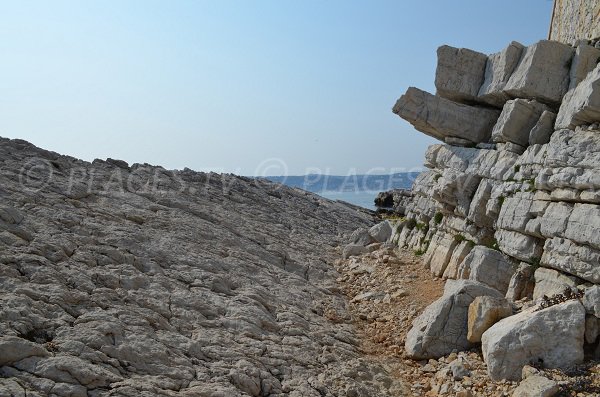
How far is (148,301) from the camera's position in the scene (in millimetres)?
11500

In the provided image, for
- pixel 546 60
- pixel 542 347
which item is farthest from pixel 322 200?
pixel 542 347

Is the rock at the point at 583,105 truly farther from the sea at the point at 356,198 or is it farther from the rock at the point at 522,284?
the sea at the point at 356,198

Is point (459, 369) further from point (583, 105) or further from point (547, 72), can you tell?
point (547, 72)

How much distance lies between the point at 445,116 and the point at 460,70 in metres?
1.86

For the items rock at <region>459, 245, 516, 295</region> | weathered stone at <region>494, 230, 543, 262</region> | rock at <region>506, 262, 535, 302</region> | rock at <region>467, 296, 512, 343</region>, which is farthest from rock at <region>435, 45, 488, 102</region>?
rock at <region>467, 296, 512, 343</region>

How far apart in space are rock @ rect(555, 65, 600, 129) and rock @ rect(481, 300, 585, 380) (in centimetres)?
587

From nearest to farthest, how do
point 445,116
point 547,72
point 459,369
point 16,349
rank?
point 16,349 → point 459,369 → point 547,72 → point 445,116

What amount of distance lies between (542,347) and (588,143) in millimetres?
5930

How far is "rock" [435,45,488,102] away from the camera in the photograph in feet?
68.1

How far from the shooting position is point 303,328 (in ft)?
42.9

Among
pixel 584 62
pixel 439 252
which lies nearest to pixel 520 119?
pixel 584 62

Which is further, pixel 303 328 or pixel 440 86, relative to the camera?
pixel 440 86

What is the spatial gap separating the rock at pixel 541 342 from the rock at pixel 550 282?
91.6 inches

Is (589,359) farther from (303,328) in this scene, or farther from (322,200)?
(322,200)
